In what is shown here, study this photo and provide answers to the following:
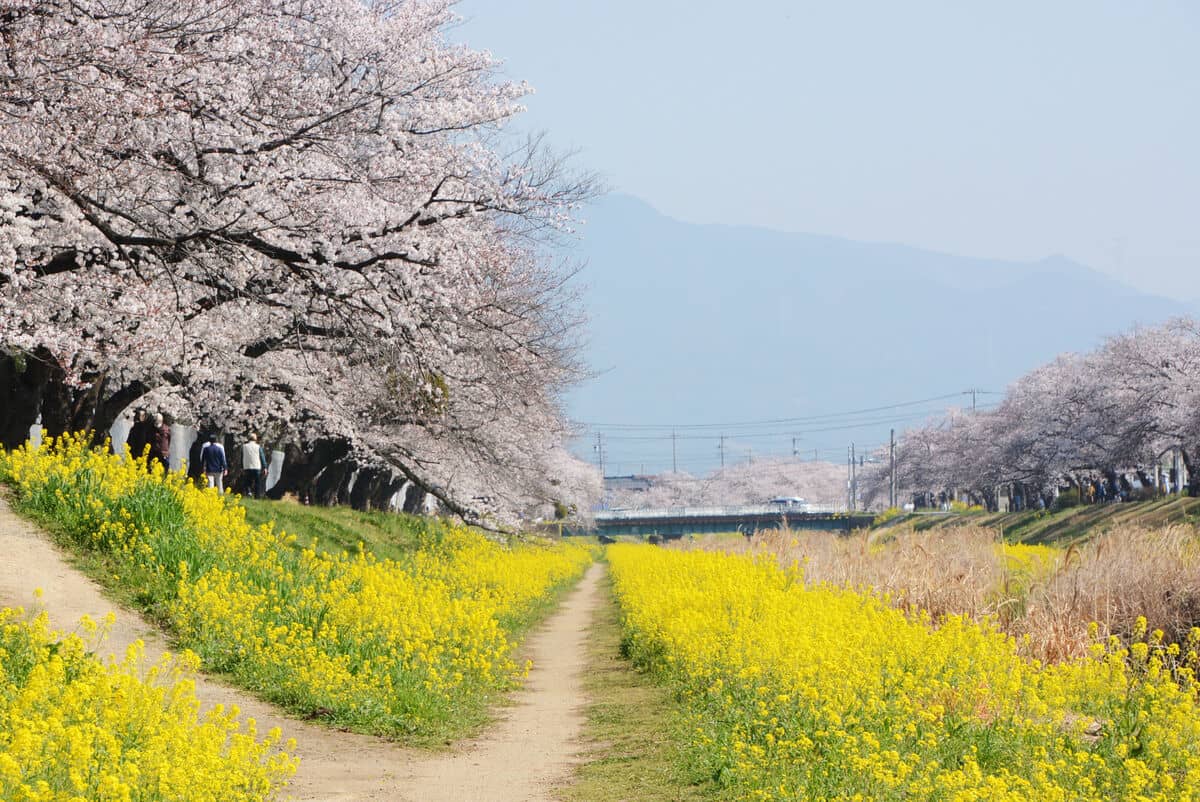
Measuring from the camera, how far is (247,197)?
16.1 meters

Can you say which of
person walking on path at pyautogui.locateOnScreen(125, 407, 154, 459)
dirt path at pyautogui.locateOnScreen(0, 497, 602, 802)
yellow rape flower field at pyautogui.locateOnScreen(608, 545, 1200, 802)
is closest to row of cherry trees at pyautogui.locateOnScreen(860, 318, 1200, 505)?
person walking on path at pyautogui.locateOnScreen(125, 407, 154, 459)

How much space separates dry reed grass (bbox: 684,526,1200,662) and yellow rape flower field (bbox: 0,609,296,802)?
346 inches

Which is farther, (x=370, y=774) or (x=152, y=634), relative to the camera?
(x=152, y=634)

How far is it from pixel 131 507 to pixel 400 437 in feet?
50.6

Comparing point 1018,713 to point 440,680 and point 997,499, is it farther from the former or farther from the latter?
point 997,499

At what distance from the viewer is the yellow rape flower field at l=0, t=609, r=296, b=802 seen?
19.5 ft

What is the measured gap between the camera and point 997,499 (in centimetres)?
10038

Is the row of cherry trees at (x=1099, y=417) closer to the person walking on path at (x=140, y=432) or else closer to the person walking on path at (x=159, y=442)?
the person walking on path at (x=159, y=442)

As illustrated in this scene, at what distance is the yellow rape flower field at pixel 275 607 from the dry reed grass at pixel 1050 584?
5.16 metres

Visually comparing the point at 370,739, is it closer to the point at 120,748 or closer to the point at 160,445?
the point at 120,748

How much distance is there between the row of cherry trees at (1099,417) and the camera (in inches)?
2232

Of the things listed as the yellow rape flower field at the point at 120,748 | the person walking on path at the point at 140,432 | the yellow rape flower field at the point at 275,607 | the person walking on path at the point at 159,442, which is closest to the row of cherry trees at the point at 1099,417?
the person walking on path at the point at 159,442

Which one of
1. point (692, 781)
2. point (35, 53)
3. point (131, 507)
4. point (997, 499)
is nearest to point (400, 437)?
point (131, 507)

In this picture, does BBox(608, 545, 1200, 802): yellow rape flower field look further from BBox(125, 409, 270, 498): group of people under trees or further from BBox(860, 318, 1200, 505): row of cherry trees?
BBox(860, 318, 1200, 505): row of cherry trees
